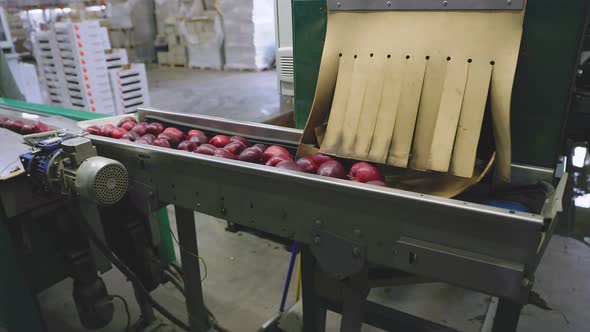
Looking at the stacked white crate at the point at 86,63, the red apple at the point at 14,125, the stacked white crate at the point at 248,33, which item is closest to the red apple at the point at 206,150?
the red apple at the point at 14,125

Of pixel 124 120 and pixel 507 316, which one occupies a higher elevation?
pixel 124 120

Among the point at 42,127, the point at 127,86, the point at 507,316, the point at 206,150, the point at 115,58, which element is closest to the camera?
the point at 507,316

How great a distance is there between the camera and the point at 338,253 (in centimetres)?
92

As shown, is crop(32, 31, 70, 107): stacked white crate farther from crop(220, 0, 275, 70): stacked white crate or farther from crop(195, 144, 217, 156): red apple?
crop(195, 144, 217, 156): red apple

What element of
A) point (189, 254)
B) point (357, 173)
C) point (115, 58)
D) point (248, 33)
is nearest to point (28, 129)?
point (189, 254)

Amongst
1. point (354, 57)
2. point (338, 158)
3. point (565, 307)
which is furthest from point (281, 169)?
point (565, 307)

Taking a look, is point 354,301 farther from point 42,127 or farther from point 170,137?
point 42,127

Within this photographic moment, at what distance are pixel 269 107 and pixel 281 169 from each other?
4.45m

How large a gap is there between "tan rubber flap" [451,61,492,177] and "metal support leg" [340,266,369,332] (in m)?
0.35

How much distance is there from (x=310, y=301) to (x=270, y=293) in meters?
0.95

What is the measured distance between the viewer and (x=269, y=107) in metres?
5.35

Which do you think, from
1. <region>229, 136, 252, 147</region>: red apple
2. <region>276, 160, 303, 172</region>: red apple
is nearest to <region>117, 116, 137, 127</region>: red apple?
<region>229, 136, 252, 147</region>: red apple

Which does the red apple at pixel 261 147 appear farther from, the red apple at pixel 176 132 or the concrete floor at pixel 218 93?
the concrete floor at pixel 218 93

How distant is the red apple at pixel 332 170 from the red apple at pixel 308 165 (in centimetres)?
2
